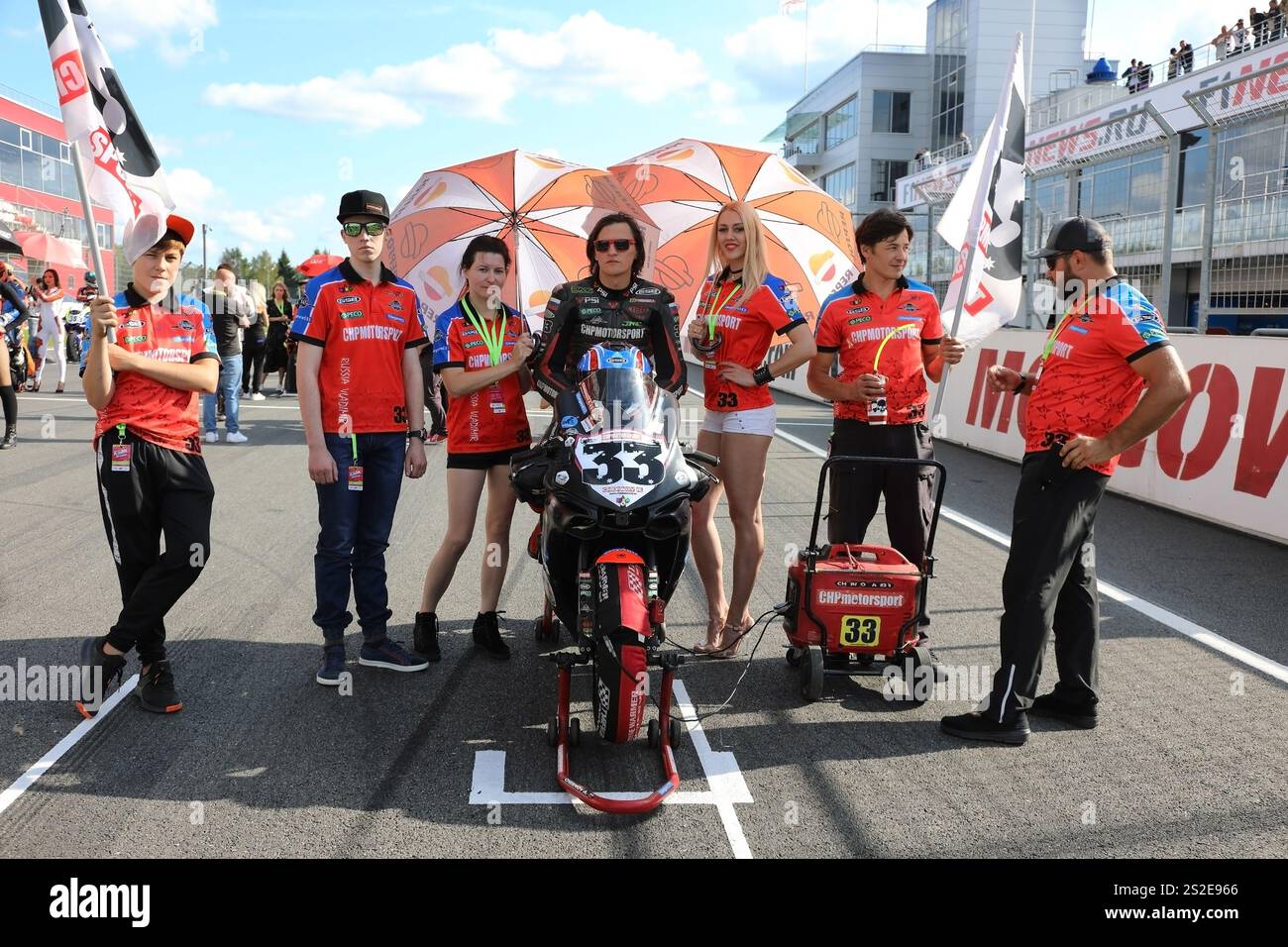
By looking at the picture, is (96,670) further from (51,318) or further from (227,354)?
(51,318)

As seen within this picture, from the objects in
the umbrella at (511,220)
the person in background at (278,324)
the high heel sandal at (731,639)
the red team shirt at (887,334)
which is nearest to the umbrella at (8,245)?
the umbrella at (511,220)

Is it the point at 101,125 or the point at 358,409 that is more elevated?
the point at 101,125

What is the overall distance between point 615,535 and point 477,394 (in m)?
1.57

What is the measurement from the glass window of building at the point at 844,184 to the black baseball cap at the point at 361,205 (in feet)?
199

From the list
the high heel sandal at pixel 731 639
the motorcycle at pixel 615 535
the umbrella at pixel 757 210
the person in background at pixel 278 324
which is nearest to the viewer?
the motorcycle at pixel 615 535

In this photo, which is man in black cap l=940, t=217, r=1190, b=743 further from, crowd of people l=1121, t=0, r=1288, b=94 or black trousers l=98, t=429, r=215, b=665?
crowd of people l=1121, t=0, r=1288, b=94

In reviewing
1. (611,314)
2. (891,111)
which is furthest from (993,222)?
(891,111)

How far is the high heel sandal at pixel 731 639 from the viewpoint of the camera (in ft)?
18.4

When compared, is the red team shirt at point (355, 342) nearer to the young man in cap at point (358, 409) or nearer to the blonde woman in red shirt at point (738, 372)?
the young man in cap at point (358, 409)

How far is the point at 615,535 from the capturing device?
4.15 meters

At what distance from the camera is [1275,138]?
10117 millimetres

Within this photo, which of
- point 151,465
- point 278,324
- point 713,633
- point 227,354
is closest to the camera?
point 151,465
